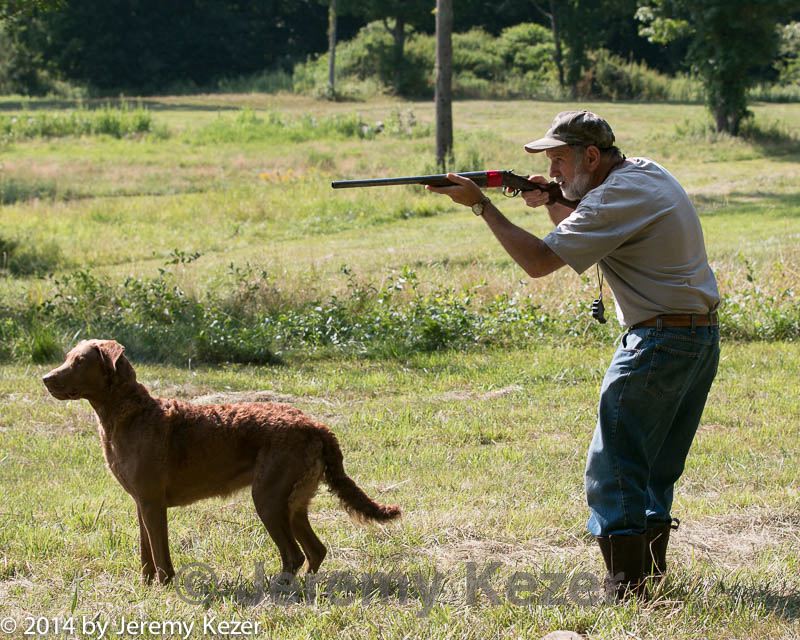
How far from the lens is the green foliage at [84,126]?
35438mm

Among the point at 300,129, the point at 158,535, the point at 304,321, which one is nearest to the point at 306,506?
the point at 158,535

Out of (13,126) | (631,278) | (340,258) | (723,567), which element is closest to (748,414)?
(723,567)

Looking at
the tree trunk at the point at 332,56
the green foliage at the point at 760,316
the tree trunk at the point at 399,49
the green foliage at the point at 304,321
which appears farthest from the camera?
the tree trunk at the point at 399,49

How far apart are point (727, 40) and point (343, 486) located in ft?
92.1

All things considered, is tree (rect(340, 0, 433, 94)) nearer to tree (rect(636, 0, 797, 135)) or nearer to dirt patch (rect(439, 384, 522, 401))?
tree (rect(636, 0, 797, 135))

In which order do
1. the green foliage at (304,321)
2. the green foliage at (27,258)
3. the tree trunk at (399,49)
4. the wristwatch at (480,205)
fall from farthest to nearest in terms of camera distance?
1. the tree trunk at (399,49)
2. the green foliage at (27,258)
3. the green foliage at (304,321)
4. the wristwatch at (480,205)

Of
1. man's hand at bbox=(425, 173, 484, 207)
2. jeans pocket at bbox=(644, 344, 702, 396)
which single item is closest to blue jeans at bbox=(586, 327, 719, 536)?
jeans pocket at bbox=(644, 344, 702, 396)

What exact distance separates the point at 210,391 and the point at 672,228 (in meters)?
5.55

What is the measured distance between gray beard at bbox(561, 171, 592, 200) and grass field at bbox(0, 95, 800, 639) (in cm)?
191

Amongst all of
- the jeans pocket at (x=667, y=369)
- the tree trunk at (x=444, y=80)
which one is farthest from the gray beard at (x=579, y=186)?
the tree trunk at (x=444, y=80)

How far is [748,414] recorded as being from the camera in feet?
27.5

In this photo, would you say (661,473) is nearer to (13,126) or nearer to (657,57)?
(13,126)

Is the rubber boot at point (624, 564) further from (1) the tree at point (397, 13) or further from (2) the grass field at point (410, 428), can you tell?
(1) the tree at point (397, 13)

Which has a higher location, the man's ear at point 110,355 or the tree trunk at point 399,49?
the tree trunk at point 399,49
